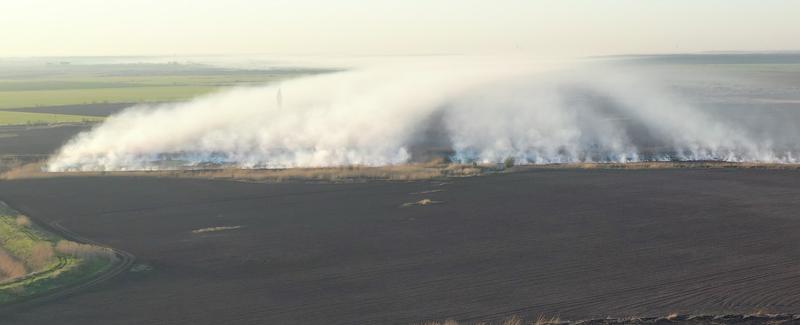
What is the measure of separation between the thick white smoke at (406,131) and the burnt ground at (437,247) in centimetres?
1252

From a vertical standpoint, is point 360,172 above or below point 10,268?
above

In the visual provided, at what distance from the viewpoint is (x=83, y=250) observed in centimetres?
3203

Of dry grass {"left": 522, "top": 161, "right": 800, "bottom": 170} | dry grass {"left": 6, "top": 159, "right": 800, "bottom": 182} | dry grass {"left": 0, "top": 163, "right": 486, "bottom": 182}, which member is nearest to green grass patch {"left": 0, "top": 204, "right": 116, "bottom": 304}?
dry grass {"left": 0, "top": 163, "right": 486, "bottom": 182}

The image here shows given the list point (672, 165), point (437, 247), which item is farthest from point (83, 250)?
point (672, 165)

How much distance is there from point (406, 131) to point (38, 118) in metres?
48.8

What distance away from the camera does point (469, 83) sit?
443ft

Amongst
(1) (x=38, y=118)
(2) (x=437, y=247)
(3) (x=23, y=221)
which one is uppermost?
(1) (x=38, y=118)

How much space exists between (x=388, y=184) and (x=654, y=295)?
77.5ft

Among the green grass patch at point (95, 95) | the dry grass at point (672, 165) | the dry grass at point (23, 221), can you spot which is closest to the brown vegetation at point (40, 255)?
the dry grass at point (23, 221)

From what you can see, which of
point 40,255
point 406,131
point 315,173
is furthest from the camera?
point 406,131

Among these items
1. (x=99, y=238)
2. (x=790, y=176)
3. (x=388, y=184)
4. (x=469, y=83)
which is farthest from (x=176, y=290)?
(x=469, y=83)

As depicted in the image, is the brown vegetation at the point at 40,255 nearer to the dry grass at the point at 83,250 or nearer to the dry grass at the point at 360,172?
the dry grass at the point at 83,250

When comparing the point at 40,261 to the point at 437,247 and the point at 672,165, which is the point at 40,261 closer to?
the point at 437,247

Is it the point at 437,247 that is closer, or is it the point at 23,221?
the point at 437,247
